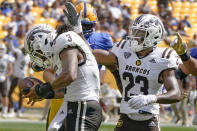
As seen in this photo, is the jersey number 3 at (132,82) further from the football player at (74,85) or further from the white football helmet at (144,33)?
the football player at (74,85)

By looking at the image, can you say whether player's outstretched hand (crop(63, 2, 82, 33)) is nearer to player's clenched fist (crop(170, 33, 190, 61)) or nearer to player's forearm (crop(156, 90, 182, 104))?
player's clenched fist (crop(170, 33, 190, 61))

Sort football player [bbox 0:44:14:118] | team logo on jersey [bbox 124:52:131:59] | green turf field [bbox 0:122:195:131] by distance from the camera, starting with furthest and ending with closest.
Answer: football player [bbox 0:44:14:118] → green turf field [bbox 0:122:195:131] → team logo on jersey [bbox 124:52:131:59]

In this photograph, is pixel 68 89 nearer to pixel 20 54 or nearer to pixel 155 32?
pixel 155 32

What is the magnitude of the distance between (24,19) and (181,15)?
7007mm

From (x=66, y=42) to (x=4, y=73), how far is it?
31.5ft

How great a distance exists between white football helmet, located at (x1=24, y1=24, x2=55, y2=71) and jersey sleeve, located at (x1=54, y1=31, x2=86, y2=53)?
0.80 ft

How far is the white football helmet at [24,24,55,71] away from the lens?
4.43 metres

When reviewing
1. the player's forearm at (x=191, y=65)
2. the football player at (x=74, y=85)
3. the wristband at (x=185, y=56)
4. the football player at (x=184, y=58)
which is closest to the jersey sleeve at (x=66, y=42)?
the football player at (x=74, y=85)

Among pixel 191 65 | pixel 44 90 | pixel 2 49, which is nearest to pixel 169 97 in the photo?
pixel 191 65

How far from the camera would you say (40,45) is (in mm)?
4453

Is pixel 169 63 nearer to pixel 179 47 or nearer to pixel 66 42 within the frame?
pixel 179 47

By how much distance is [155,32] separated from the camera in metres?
4.85

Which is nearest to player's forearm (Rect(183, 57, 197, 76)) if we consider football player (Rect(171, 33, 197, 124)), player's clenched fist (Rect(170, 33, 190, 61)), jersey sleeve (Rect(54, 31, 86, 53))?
football player (Rect(171, 33, 197, 124))

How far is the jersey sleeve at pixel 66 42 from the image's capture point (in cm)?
409
